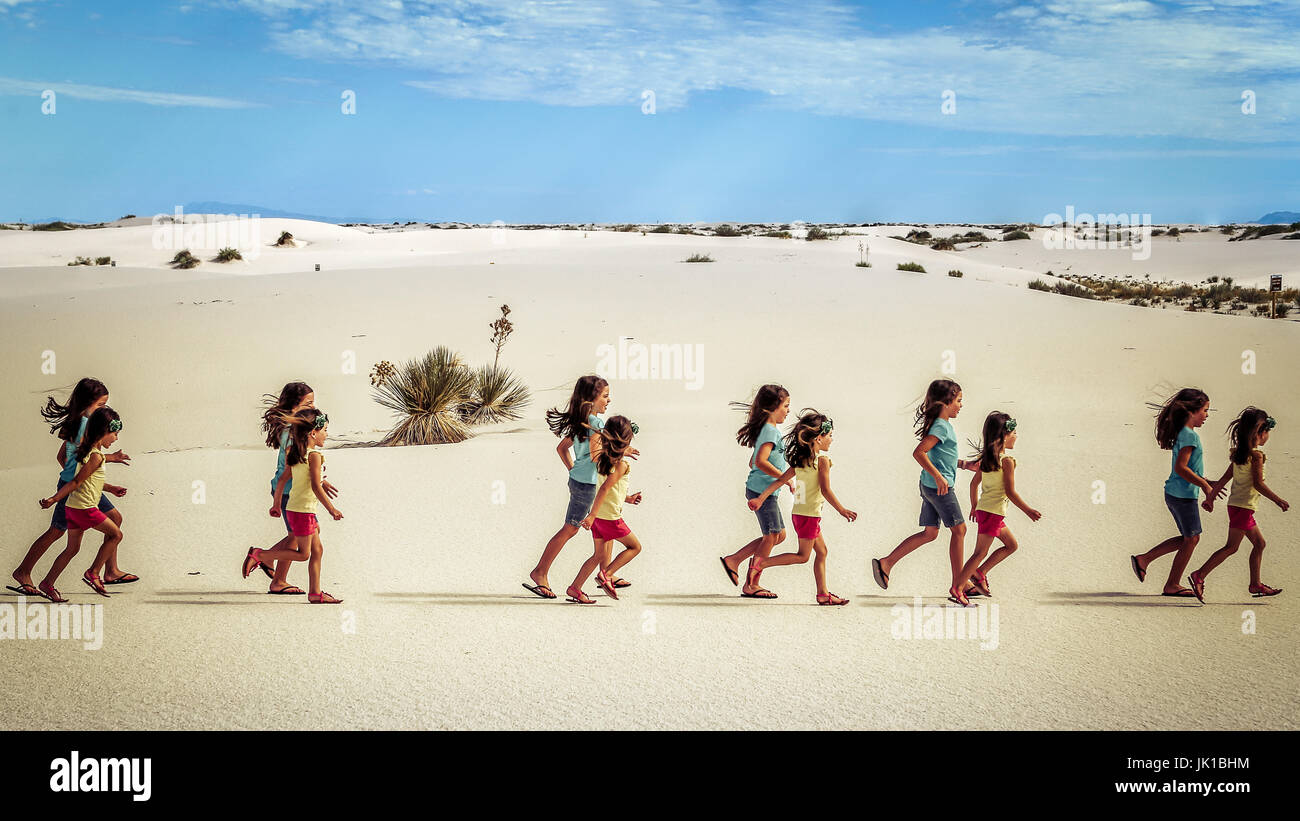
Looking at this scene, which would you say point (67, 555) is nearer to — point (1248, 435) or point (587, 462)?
point (587, 462)

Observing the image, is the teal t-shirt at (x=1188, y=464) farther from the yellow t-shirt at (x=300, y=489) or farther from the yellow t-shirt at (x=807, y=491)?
the yellow t-shirt at (x=300, y=489)

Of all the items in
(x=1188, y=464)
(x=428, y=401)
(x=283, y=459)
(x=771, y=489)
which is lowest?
(x=771, y=489)

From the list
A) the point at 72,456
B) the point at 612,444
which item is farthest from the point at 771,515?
the point at 72,456

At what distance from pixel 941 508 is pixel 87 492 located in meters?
4.81

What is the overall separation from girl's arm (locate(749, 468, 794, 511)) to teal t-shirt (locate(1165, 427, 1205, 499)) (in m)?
2.15

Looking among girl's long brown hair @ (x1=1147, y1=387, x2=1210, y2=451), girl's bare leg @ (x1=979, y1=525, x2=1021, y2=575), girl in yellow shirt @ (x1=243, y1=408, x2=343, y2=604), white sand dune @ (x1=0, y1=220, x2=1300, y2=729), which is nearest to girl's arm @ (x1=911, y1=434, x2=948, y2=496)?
girl's bare leg @ (x1=979, y1=525, x2=1021, y2=575)

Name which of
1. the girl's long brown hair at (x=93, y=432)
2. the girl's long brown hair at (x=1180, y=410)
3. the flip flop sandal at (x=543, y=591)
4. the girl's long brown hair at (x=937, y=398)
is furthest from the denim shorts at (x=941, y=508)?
the girl's long brown hair at (x=93, y=432)

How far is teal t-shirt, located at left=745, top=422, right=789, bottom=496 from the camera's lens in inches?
236

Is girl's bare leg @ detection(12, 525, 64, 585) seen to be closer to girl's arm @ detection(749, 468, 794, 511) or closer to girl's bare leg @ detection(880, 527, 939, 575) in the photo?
girl's arm @ detection(749, 468, 794, 511)

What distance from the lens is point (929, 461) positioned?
19.8 ft

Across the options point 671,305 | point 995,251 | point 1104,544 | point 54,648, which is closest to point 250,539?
point 54,648

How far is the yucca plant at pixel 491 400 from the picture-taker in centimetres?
1292

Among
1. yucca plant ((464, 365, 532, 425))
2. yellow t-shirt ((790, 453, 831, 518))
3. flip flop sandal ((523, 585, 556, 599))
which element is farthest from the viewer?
yucca plant ((464, 365, 532, 425))

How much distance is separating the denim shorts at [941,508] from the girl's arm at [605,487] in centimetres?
174
